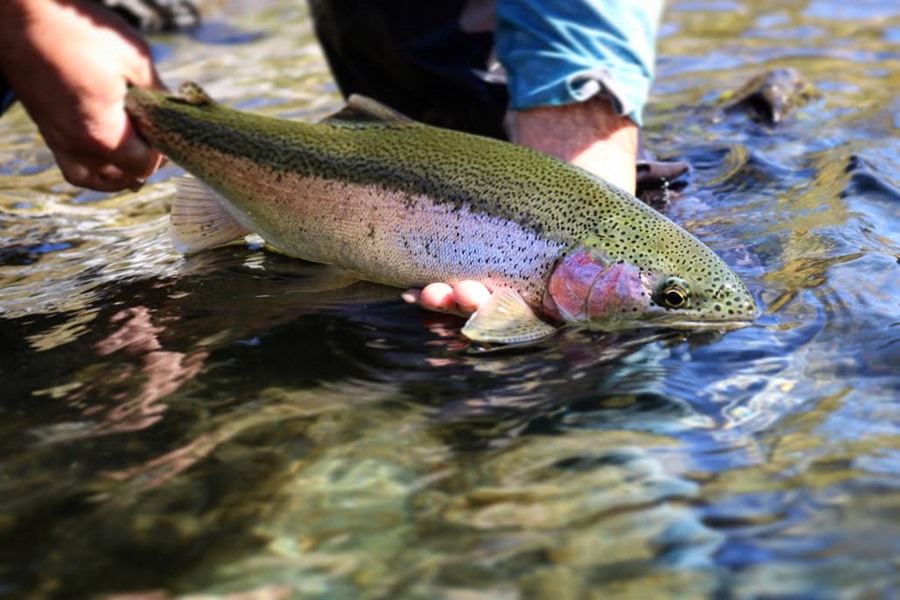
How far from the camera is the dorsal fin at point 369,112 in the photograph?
339 cm

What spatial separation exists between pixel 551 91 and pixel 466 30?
4.09ft

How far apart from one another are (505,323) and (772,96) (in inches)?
126

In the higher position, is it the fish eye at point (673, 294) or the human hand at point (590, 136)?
the human hand at point (590, 136)

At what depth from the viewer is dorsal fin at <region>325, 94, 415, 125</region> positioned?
11.1 feet

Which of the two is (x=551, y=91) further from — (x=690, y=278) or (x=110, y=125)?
(x=110, y=125)

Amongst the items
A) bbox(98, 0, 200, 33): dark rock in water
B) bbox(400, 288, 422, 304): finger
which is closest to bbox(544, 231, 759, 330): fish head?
Result: bbox(400, 288, 422, 304): finger

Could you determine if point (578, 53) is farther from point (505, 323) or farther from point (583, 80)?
point (505, 323)

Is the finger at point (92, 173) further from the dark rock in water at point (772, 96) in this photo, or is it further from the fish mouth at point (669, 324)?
the dark rock in water at point (772, 96)

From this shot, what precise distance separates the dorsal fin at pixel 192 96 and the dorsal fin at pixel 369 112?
0.50 m

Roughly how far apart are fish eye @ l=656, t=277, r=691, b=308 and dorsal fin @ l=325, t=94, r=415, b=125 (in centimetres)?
109

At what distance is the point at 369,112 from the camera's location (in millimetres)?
3422

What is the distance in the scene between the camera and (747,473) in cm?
213

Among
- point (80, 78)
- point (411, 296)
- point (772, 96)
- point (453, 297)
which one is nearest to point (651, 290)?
point (453, 297)

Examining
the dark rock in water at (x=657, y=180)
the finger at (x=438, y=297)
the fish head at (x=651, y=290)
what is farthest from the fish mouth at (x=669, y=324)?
the dark rock in water at (x=657, y=180)
